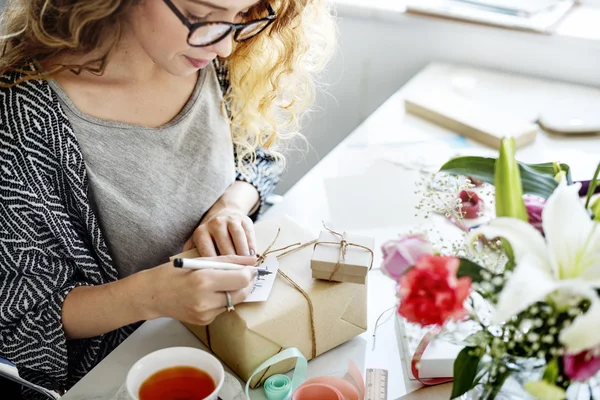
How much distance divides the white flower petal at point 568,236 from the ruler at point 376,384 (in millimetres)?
359

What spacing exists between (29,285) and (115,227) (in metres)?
0.18

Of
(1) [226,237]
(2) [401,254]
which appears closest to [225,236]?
(1) [226,237]

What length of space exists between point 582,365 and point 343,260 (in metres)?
0.40

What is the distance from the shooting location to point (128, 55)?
1.05 metres

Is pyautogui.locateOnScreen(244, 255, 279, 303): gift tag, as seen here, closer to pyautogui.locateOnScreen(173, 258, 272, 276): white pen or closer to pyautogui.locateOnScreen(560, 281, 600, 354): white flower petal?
pyautogui.locateOnScreen(173, 258, 272, 276): white pen

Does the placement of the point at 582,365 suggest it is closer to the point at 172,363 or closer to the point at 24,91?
the point at 172,363

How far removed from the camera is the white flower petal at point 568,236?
513 millimetres

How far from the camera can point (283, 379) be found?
2.72ft

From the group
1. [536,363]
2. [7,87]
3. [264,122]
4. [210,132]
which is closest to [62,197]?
[7,87]

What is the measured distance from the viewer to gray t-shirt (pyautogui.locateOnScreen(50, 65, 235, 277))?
1023 millimetres

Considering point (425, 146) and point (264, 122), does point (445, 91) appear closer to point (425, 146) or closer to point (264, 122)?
point (425, 146)

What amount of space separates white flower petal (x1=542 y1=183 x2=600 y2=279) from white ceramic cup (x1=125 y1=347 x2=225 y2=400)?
0.40m

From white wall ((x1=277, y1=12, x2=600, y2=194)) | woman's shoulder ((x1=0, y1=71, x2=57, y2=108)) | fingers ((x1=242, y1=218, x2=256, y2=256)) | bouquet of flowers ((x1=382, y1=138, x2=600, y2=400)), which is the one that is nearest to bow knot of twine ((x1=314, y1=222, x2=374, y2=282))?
fingers ((x1=242, y1=218, x2=256, y2=256))

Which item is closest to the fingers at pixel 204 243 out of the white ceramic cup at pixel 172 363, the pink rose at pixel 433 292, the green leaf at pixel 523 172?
the white ceramic cup at pixel 172 363
